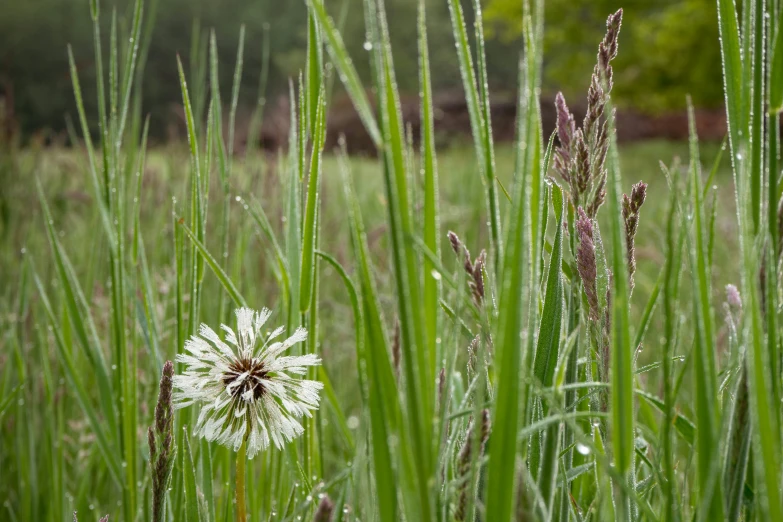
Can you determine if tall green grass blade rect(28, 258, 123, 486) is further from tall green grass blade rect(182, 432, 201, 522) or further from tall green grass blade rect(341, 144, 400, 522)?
tall green grass blade rect(341, 144, 400, 522)

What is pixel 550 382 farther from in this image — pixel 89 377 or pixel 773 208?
pixel 89 377

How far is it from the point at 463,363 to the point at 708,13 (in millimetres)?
12389

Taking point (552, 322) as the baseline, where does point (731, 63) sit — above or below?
above

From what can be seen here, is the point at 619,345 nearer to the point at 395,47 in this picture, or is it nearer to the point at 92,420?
the point at 92,420

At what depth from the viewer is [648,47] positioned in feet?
43.7

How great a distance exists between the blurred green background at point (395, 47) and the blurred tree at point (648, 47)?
0.02 meters

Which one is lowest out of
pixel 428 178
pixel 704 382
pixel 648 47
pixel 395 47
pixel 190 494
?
pixel 190 494

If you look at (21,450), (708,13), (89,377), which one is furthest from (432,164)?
(708,13)

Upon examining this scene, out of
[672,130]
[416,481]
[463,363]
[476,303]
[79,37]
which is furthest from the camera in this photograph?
[79,37]

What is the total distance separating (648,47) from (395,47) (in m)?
11.9

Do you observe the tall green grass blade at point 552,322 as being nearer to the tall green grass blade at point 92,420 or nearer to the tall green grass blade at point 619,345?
the tall green grass blade at point 619,345

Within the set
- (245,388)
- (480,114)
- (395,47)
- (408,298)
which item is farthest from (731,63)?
(395,47)

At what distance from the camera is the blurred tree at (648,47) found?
11.8 meters

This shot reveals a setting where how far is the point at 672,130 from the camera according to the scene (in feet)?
53.1
